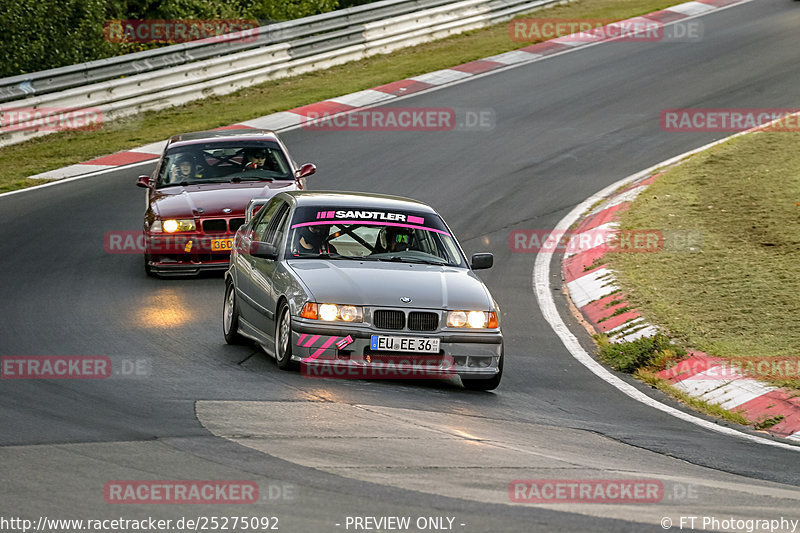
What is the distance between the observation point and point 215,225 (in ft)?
48.5

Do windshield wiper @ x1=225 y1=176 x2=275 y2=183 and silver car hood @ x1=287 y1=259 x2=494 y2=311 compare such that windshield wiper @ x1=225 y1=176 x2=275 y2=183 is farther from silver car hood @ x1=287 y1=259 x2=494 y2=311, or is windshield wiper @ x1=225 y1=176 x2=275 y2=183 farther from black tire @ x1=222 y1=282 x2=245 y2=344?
silver car hood @ x1=287 y1=259 x2=494 y2=311

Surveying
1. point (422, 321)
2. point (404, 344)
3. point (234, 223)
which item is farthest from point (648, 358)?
point (234, 223)

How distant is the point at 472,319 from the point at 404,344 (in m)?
0.65

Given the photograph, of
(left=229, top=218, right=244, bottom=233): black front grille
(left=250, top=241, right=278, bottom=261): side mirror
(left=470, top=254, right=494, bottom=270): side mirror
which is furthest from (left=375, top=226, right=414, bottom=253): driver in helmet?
(left=229, top=218, right=244, bottom=233): black front grille

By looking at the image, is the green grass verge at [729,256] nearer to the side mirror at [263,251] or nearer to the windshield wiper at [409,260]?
the windshield wiper at [409,260]

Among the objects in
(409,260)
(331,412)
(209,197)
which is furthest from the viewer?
(209,197)

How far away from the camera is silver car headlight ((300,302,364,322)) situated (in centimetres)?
973

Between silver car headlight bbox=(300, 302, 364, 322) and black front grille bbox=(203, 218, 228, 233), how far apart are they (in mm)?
5285

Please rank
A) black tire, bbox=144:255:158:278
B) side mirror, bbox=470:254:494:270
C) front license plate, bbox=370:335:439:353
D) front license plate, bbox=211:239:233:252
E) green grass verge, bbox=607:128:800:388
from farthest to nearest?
black tire, bbox=144:255:158:278, front license plate, bbox=211:239:233:252, green grass verge, bbox=607:128:800:388, side mirror, bbox=470:254:494:270, front license plate, bbox=370:335:439:353

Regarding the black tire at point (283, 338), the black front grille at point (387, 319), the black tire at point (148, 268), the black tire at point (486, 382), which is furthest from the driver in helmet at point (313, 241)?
the black tire at point (148, 268)

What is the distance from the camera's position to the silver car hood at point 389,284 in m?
9.80

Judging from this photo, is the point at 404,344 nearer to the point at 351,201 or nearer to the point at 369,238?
the point at 369,238

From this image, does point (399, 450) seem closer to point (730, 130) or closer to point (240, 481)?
point (240, 481)

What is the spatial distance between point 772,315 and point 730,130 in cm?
1097
